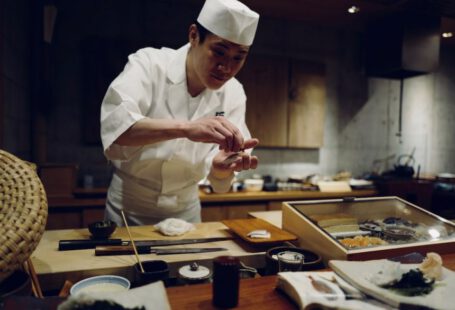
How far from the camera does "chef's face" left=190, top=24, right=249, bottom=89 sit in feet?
6.19

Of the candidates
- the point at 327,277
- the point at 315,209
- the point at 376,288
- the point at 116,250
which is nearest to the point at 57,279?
the point at 116,250

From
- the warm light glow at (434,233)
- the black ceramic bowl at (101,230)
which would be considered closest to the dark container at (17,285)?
the black ceramic bowl at (101,230)

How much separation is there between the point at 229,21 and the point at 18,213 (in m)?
1.38

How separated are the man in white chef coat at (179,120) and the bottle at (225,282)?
2.37 ft

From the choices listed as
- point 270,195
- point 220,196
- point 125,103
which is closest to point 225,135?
point 125,103

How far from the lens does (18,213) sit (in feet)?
3.56

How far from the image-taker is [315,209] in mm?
1919

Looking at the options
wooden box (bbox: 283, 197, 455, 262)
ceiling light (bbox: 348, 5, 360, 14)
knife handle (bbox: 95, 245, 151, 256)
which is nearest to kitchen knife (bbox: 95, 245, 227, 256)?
knife handle (bbox: 95, 245, 151, 256)

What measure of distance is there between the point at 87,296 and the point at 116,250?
0.72 m

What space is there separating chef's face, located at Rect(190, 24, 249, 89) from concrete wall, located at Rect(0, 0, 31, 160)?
166 cm

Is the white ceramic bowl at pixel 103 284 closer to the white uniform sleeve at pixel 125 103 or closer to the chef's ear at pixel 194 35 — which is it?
the white uniform sleeve at pixel 125 103

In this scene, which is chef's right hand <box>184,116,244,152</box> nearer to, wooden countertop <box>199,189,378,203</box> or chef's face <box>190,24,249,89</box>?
chef's face <box>190,24,249,89</box>

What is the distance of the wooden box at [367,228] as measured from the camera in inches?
58.7

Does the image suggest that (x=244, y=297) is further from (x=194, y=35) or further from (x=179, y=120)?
(x=194, y=35)
